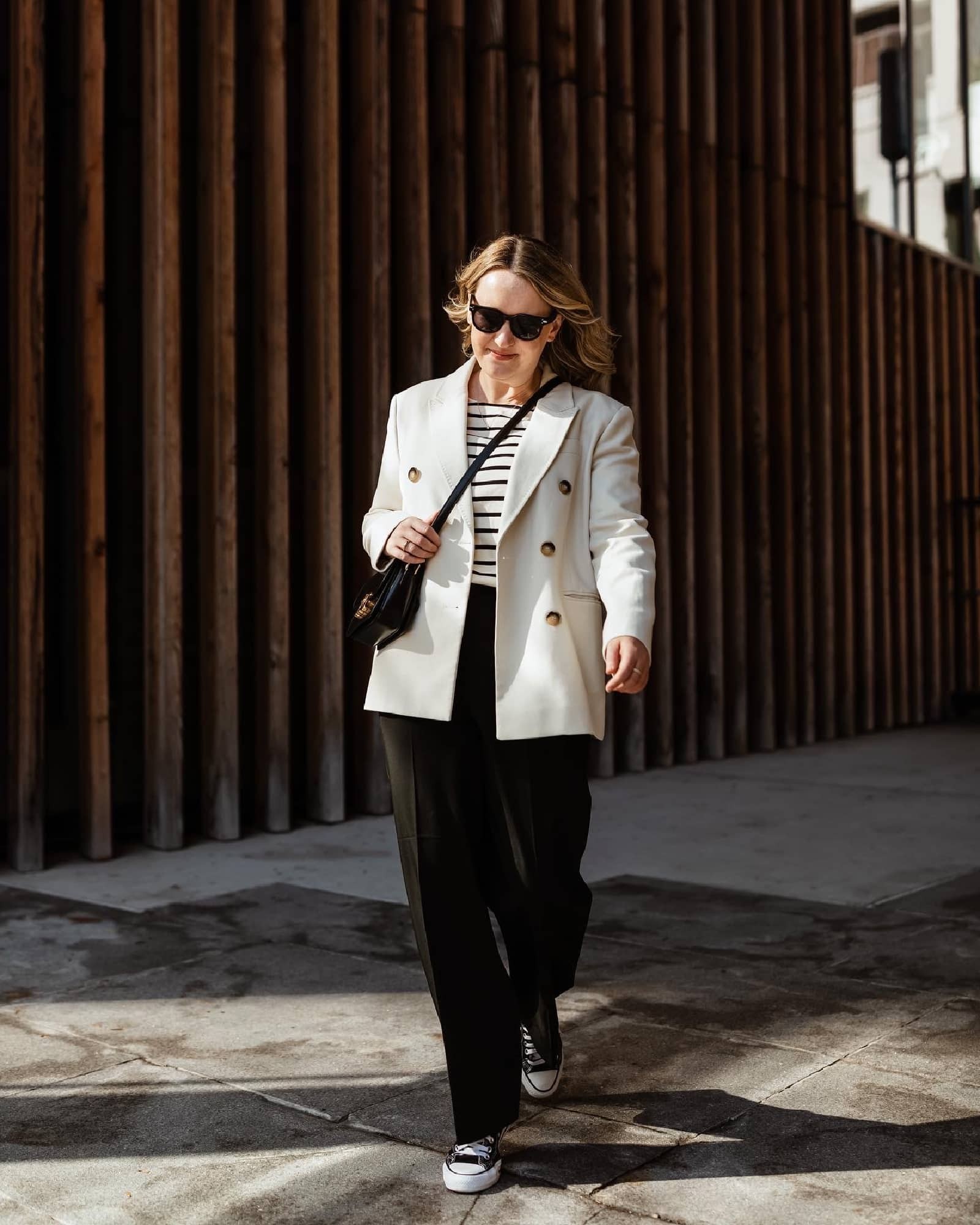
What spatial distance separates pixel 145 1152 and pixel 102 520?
11.5ft

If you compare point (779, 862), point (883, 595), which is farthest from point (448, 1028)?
point (883, 595)

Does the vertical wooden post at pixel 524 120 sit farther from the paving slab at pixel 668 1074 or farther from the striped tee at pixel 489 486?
the paving slab at pixel 668 1074

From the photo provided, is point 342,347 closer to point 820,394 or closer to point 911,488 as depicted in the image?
point 820,394

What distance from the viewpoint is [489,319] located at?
273 cm

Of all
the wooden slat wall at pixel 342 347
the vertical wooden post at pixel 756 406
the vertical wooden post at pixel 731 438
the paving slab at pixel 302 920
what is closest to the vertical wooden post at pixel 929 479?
the wooden slat wall at pixel 342 347

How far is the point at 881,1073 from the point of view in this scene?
307cm

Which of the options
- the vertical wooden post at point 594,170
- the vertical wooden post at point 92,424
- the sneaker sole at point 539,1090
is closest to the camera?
the sneaker sole at point 539,1090

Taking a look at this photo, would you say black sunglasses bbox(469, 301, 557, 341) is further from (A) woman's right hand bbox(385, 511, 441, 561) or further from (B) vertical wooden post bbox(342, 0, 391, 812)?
(B) vertical wooden post bbox(342, 0, 391, 812)

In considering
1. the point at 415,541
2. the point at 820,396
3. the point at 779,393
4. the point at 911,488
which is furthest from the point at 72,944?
the point at 911,488

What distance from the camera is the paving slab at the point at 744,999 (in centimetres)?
340

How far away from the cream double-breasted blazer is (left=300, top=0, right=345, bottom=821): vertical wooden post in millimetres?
3765

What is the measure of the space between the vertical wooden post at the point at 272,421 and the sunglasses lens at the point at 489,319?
3.75 m

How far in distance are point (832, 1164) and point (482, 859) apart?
0.85m

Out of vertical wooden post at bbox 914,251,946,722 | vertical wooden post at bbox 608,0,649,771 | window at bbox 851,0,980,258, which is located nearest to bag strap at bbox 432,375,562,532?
vertical wooden post at bbox 608,0,649,771
